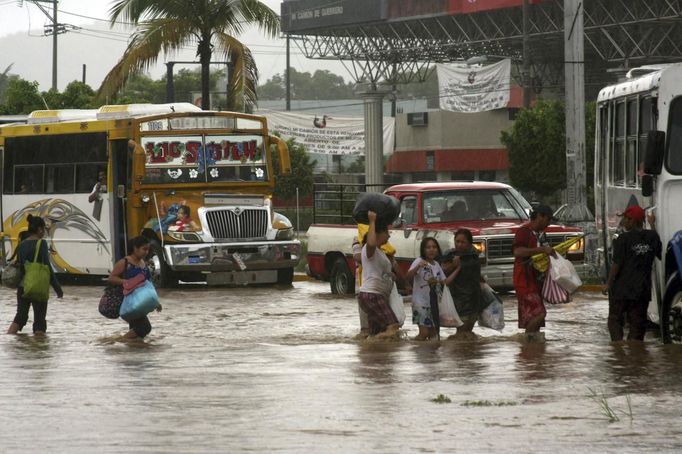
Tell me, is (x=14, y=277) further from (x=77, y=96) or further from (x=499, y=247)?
(x=77, y=96)

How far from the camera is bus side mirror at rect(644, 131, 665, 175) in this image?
14697 millimetres

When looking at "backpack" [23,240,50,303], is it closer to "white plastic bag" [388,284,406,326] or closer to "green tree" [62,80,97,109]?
"white plastic bag" [388,284,406,326]

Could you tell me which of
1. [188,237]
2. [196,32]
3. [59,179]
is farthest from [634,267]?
[196,32]

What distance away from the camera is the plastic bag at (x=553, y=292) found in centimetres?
1548

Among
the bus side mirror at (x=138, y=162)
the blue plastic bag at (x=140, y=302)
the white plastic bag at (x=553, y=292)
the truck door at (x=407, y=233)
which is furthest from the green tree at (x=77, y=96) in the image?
the white plastic bag at (x=553, y=292)

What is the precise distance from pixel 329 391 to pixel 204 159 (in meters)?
16.3

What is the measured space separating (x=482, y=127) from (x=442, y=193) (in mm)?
43601

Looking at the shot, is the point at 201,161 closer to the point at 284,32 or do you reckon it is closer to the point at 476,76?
the point at 476,76

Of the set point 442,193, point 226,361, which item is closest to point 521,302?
point 226,361

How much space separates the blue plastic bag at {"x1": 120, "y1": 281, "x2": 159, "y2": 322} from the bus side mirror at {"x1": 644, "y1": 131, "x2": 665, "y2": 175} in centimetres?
541

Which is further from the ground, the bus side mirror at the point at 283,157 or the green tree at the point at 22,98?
the green tree at the point at 22,98

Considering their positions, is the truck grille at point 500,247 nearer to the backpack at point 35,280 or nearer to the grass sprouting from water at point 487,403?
the backpack at point 35,280

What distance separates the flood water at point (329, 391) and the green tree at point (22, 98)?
38.7 metres

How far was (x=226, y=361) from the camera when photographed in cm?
1440
